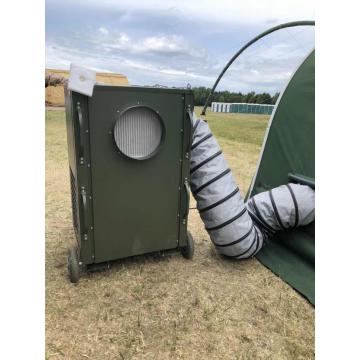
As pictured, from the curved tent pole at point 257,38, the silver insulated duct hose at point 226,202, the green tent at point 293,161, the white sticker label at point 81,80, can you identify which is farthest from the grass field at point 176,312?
the curved tent pole at point 257,38

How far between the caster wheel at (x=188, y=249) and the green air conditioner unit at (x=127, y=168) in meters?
0.24

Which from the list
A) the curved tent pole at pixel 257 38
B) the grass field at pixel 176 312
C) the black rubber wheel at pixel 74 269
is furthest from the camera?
the curved tent pole at pixel 257 38

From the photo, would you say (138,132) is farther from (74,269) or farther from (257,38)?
(257,38)

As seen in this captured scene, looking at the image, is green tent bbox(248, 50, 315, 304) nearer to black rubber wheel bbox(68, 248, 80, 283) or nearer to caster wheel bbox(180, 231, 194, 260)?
caster wheel bbox(180, 231, 194, 260)

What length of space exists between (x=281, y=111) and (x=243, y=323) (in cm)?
189

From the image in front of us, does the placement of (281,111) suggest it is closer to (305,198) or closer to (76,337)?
(305,198)

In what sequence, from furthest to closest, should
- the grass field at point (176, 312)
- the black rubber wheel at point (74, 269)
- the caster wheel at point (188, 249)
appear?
1. the caster wheel at point (188, 249)
2. the black rubber wheel at point (74, 269)
3. the grass field at point (176, 312)

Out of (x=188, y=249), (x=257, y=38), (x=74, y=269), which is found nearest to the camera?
(x=74, y=269)

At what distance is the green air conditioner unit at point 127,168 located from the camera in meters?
2.01

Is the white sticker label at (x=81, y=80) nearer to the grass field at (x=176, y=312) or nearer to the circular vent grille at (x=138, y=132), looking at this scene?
the circular vent grille at (x=138, y=132)

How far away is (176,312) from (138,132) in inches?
46.9

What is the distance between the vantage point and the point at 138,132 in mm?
2162

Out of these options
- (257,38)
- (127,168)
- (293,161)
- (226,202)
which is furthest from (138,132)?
(257,38)

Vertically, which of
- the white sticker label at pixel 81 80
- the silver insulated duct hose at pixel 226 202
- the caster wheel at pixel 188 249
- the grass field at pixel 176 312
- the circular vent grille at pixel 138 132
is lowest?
the grass field at pixel 176 312
